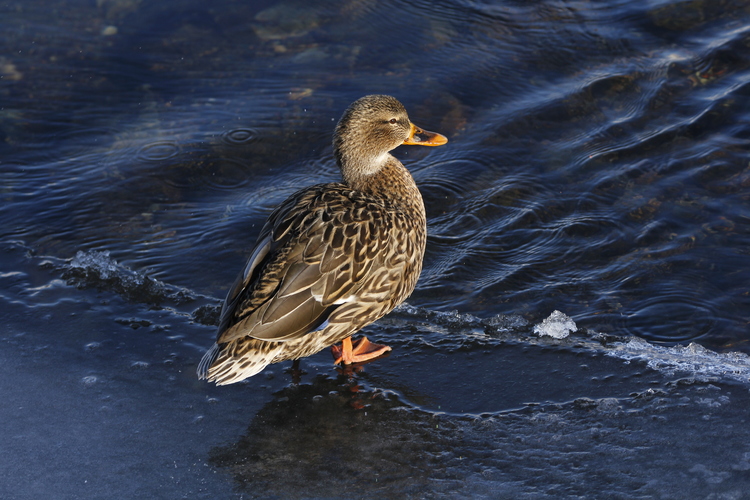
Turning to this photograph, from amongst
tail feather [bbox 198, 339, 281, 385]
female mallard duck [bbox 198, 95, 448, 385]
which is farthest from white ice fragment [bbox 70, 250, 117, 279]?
tail feather [bbox 198, 339, 281, 385]

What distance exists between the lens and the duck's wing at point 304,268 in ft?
13.3

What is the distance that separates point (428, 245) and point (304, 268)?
167 cm

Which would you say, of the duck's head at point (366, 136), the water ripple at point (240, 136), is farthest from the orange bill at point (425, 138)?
the water ripple at point (240, 136)

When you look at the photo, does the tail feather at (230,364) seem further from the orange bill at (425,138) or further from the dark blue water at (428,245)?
the orange bill at (425,138)

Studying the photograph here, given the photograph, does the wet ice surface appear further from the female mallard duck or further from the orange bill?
the orange bill

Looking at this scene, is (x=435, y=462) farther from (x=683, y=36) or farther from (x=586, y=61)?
(x=683, y=36)

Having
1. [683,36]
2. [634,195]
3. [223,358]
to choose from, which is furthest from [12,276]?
[683,36]

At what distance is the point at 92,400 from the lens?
4.15 meters

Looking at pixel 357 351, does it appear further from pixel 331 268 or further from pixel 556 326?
pixel 556 326

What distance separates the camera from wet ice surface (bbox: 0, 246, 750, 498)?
359 cm

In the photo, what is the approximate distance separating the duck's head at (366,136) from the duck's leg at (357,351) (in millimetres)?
1029

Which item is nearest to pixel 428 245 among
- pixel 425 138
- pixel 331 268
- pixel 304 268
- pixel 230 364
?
pixel 425 138

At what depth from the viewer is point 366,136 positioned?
500 cm

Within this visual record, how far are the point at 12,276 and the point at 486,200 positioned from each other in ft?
10.8
